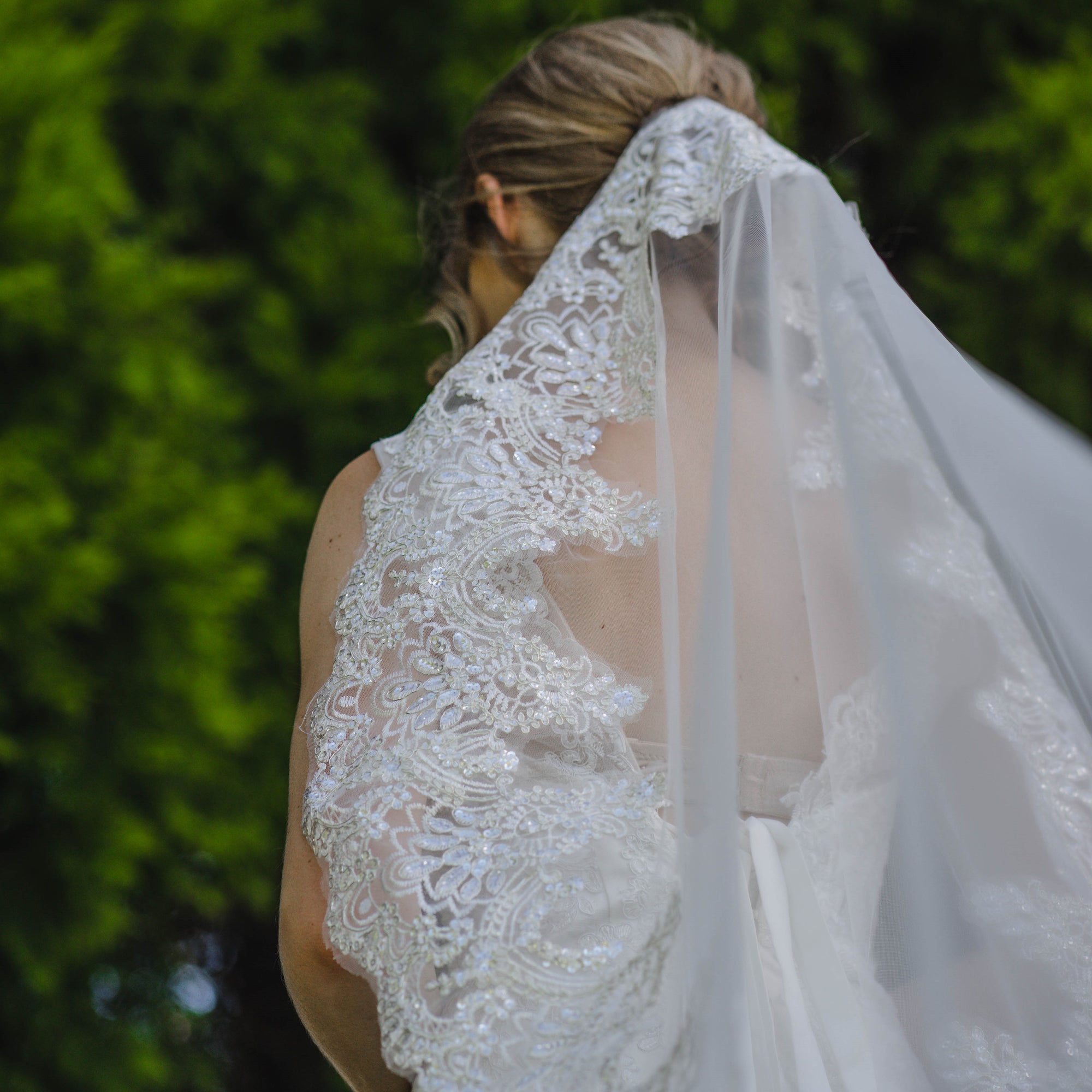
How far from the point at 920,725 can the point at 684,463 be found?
36cm

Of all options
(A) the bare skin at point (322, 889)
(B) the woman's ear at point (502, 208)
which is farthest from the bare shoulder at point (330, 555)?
(B) the woman's ear at point (502, 208)

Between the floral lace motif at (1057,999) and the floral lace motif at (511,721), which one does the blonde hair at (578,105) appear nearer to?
the floral lace motif at (511,721)

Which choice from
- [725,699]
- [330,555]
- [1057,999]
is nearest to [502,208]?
[330,555]

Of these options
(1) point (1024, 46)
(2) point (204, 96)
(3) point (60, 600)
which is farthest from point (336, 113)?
(1) point (1024, 46)

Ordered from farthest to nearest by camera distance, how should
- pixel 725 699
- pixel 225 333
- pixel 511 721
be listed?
pixel 225 333 < pixel 511 721 < pixel 725 699

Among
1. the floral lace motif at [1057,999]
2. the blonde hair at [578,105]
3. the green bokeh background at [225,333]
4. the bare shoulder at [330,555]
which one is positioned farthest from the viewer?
the green bokeh background at [225,333]

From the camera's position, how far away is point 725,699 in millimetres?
1009

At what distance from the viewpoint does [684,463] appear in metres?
1.25

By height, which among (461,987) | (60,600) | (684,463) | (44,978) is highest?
(684,463)

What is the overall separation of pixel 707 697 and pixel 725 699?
0.02 metres

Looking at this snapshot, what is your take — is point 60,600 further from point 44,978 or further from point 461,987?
point 461,987

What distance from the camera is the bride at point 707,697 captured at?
102 centimetres

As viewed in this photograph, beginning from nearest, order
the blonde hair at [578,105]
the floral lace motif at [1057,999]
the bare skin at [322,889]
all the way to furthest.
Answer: the floral lace motif at [1057,999] < the bare skin at [322,889] < the blonde hair at [578,105]

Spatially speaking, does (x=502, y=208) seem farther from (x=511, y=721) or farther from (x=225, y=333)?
(x=225, y=333)
